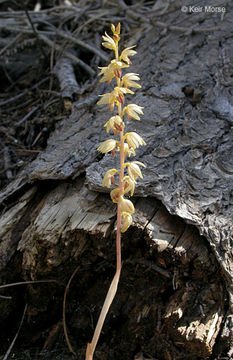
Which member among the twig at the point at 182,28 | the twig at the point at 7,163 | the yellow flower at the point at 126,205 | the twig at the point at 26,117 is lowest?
the twig at the point at 7,163

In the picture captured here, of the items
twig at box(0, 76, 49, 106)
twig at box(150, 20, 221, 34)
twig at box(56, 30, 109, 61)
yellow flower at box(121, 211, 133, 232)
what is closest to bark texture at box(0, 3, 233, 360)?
yellow flower at box(121, 211, 133, 232)

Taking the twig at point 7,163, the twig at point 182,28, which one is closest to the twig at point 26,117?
the twig at point 7,163

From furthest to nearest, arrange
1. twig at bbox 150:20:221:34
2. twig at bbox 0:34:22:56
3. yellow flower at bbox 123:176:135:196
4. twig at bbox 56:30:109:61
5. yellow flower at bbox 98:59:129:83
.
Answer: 1. twig at bbox 0:34:22:56
2. twig at bbox 56:30:109:61
3. twig at bbox 150:20:221:34
4. yellow flower at bbox 123:176:135:196
5. yellow flower at bbox 98:59:129:83

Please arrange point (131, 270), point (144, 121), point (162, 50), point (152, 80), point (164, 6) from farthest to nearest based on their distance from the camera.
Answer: point (164, 6) → point (162, 50) → point (152, 80) → point (144, 121) → point (131, 270)

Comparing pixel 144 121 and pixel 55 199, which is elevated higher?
pixel 144 121

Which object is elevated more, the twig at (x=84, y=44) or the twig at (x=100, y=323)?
the twig at (x=84, y=44)

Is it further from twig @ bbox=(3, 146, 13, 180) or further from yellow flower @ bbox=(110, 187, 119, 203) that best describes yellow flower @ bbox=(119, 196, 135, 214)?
twig @ bbox=(3, 146, 13, 180)

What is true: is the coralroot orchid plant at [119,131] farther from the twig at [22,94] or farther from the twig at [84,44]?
the twig at [22,94]

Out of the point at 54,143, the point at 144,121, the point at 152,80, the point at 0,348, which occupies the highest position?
the point at 152,80

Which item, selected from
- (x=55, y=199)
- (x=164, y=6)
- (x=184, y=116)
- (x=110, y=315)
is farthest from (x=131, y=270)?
(x=164, y=6)

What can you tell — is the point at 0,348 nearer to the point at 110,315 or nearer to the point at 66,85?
the point at 110,315

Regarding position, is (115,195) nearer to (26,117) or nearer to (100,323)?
(100,323)
